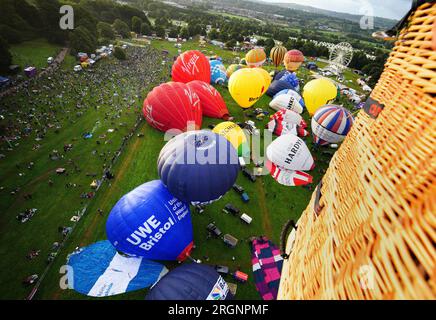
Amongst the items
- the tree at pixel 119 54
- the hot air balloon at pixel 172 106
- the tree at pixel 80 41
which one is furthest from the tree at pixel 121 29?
the hot air balloon at pixel 172 106

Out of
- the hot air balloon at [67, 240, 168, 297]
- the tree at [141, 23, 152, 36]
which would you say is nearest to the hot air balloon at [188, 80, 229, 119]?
the hot air balloon at [67, 240, 168, 297]

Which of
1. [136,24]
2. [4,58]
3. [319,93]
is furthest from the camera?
[136,24]

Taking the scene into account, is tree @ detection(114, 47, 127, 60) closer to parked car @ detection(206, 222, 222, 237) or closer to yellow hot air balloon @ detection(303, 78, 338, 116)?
yellow hot air balloon @ detection(303, 78, 338, 116)

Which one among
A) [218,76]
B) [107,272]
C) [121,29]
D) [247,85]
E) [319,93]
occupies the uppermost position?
[319,93]

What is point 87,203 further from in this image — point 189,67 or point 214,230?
point 189,67

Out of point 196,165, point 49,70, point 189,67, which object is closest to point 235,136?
point 196,165
